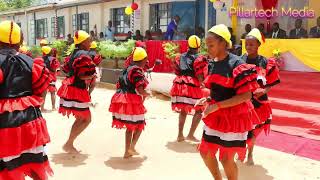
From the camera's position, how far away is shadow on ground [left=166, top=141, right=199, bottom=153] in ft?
23.2

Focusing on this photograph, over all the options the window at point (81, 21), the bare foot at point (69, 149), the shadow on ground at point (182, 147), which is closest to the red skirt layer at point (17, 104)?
the bare foot at point (69, 149)

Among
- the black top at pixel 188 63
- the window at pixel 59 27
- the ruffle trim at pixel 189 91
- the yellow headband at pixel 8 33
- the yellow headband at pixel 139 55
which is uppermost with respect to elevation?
the window at pixel 59 27

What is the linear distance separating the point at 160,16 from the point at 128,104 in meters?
13.8

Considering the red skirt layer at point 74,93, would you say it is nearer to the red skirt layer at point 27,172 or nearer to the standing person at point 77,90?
the standing person at point 77,90

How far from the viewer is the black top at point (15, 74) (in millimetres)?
3900

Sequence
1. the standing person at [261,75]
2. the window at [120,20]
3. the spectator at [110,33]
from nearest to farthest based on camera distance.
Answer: the standing person at [261,75] < the spectator at [110,33] < the window at [120,20]

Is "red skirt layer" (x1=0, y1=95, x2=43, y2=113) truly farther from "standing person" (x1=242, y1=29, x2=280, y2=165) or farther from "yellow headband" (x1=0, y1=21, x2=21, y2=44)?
"standing person" (x1=242, y1=29, x2=280, y2=165)

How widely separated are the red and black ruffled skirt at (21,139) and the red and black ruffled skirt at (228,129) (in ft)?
5.19

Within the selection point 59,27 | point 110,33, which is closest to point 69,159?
point 110,33

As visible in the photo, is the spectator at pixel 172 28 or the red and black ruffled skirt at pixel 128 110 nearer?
the red and black ruffled skirt at pixel 128 110

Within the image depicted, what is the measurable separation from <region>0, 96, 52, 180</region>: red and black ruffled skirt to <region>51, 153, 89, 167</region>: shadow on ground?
2188 millimetres

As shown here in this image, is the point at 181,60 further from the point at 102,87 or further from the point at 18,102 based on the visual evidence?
the point at 102,87

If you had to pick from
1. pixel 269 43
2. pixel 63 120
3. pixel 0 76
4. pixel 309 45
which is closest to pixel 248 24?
pixel 269 43

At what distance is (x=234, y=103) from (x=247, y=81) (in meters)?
0.24
